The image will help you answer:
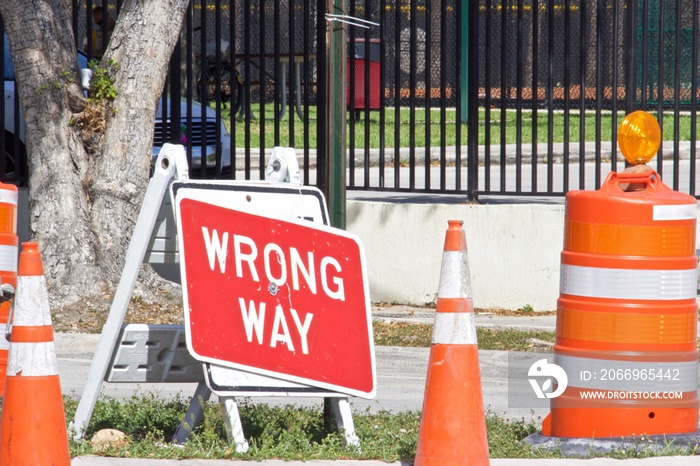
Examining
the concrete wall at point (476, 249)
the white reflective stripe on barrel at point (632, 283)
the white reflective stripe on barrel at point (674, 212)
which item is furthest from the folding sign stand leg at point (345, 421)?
the concrete wall at point (476, 249)

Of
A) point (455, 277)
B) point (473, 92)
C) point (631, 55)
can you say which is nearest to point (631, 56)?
point (631, 55)

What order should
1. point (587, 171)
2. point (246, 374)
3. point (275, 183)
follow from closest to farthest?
point (246, 374), point (275, 183), point (587, 171)

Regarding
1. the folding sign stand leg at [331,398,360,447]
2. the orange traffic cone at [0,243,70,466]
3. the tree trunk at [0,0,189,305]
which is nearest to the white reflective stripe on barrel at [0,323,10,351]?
the orange traffic cone at [0,243,70,466]

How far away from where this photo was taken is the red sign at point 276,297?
14.9 ft

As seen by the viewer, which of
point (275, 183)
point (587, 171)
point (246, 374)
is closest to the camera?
point (246, 374)

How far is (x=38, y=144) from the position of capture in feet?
27.2

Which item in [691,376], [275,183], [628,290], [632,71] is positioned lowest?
[691,376]

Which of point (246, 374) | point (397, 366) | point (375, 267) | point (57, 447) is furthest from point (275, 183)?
point (375, 267)

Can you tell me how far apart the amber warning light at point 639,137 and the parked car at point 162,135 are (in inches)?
211

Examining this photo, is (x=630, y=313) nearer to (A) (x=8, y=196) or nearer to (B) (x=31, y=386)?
(B) (x=31, y=386)

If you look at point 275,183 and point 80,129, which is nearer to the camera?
point 275,183

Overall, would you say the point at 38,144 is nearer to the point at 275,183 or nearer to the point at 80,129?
the point at 80,129

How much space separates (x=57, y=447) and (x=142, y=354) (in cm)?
80

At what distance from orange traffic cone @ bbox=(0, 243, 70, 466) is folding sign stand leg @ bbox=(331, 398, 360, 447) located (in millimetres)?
1170
